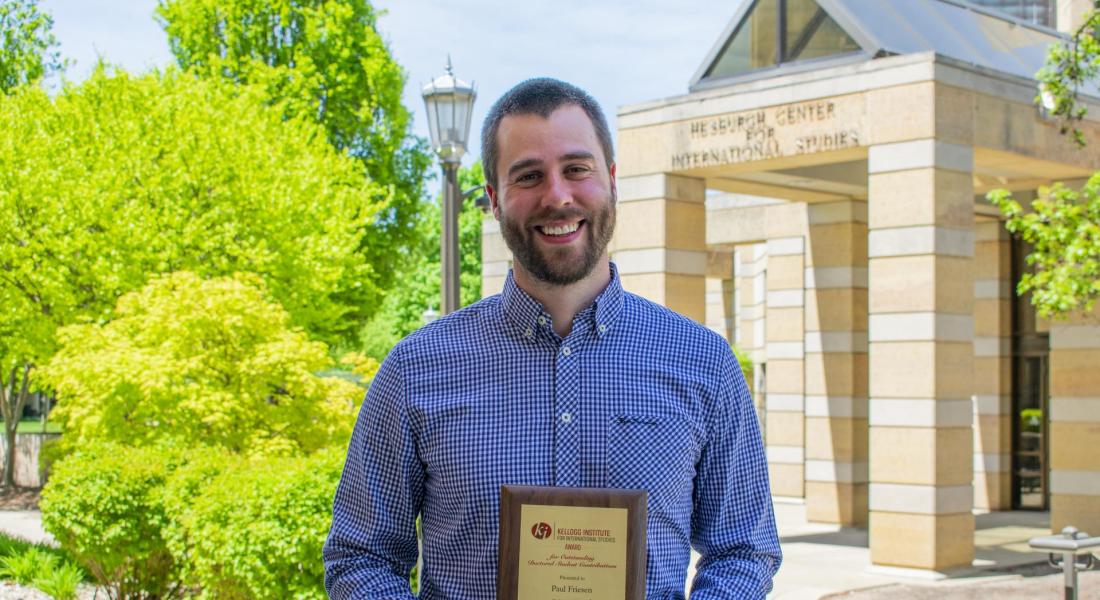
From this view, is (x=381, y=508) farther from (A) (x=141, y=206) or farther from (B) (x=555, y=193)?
→ (A) (x=141, y=206)

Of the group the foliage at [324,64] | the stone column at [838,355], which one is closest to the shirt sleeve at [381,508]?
the stone column at [838,355]

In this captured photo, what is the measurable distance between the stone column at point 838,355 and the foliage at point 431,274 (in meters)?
32.9

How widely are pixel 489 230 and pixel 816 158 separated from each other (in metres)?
7.48

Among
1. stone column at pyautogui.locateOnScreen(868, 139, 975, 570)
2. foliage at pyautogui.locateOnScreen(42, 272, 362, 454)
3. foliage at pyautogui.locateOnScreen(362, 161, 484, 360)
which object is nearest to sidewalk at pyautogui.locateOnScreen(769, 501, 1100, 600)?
stone column at pyautogui.locateOnScreen(868, 139, 975, 570)

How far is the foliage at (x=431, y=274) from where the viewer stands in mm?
54219

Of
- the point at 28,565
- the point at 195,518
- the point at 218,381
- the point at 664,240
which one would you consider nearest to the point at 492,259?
the point at 664,240

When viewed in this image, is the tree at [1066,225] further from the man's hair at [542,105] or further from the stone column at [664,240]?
the man's hair at [542,105]

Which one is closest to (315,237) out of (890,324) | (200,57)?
(200,57)

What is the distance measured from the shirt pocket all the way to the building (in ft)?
40.7

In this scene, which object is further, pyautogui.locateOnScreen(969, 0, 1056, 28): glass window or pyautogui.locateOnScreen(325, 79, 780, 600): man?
pyautogui.locateOnScreen(969, 0, 1056, 28): glass window

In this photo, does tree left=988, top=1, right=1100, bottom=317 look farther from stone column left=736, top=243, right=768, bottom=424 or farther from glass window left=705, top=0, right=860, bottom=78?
stone column left=736, top=243, right=768, bottom=424

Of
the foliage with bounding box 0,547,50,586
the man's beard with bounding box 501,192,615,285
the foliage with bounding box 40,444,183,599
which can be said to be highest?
the man's beard with bounding box 501,192,615,285

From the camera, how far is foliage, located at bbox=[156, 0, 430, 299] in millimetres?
33875

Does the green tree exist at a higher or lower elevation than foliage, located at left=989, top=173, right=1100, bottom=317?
higher
